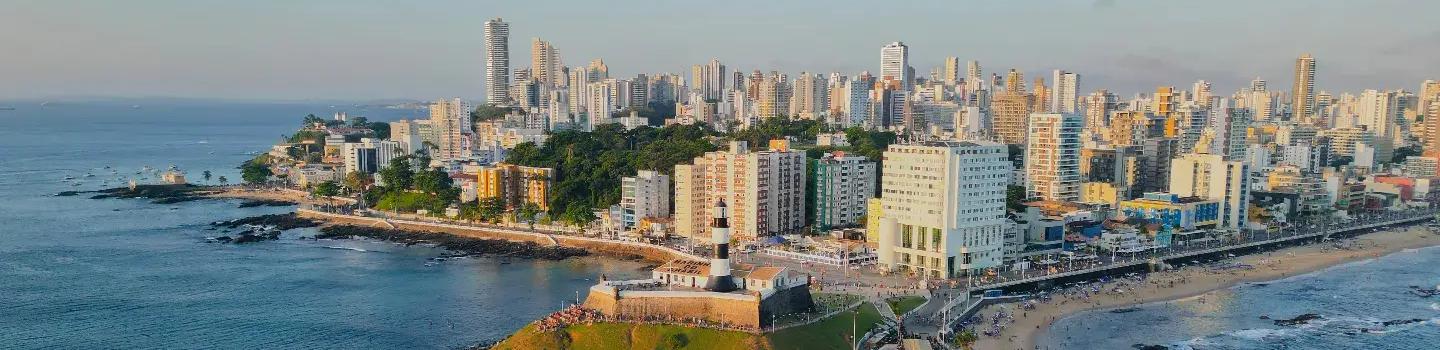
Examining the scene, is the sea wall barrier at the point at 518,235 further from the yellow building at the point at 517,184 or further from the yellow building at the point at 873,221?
the yellow building at the point at 873,221

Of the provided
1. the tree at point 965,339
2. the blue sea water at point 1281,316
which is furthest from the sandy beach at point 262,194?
the blue sea water at point 1281,316

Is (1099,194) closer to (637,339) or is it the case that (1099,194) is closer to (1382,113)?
(637,339)

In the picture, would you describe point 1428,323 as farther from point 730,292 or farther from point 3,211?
point 3,211

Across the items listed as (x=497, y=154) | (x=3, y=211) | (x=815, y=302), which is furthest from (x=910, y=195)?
(x=3, y=211)

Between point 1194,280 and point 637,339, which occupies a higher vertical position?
point 637,339

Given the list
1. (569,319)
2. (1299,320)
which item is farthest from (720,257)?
(1299,320)

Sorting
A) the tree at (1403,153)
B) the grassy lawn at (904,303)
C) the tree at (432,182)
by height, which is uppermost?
the tree at (1403,153)

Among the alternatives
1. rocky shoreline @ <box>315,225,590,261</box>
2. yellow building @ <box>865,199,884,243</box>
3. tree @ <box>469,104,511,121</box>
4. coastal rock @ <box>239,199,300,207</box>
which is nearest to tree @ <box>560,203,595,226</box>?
rocky shoreline @ <box>315,225,590,261</box>
